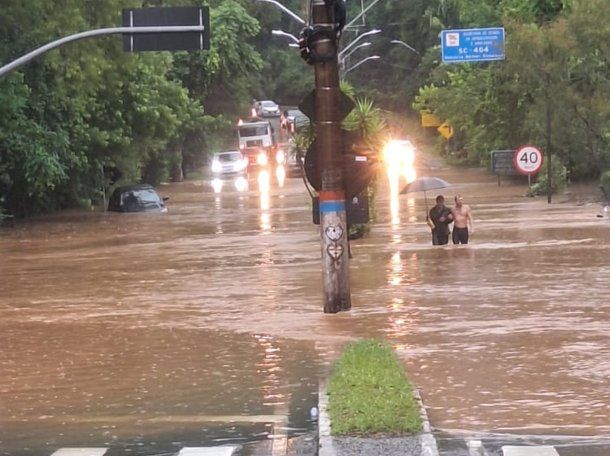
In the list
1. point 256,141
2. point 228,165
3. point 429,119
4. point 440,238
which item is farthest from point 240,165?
point 440,238

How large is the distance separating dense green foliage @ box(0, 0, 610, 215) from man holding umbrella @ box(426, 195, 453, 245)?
9.04 ft

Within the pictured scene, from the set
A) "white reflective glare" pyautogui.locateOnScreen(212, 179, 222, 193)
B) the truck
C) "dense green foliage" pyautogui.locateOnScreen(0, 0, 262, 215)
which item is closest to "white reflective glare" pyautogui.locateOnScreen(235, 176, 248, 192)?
"white reflective glare" pyautogui.locateOnScreen(212, 179, 222, 193)

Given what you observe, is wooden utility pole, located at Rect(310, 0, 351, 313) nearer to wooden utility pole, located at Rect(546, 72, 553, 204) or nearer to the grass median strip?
the grass median strip

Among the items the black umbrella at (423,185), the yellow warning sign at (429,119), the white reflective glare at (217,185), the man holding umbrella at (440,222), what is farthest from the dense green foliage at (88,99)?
the yellow warning sign at (429,119)

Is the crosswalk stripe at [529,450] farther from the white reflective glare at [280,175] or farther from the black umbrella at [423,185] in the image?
the white reflective glare at [280,175]

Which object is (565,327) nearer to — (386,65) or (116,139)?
(116,139)

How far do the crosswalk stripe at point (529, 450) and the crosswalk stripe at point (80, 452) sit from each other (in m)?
3.11

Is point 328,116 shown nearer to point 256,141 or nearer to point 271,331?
point 271,331

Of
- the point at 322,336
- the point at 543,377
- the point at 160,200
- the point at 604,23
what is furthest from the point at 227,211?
the point at 543,377

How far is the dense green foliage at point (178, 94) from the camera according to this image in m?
31.7

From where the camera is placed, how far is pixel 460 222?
26250 mm

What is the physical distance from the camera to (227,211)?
41812 millimetres

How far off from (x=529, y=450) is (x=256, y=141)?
72.6 metres

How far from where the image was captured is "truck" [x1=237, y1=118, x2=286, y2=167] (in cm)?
7975
